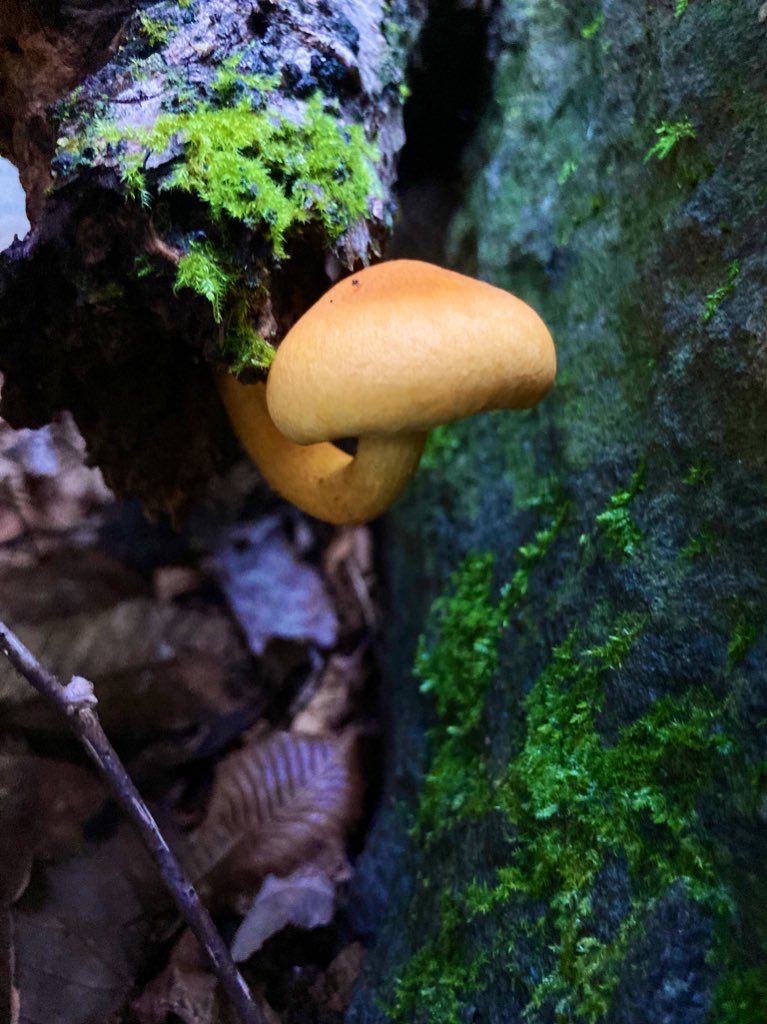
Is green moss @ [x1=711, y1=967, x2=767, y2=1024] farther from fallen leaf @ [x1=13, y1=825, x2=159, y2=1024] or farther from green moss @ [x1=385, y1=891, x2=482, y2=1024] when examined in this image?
fallen leaf @ [x1=13, y1=825, x2=159, y2=1024]

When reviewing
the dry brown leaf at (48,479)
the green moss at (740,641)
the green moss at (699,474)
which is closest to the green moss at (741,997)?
the green moss at (740,641)

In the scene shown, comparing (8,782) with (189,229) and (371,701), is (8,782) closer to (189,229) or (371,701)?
(189,229)

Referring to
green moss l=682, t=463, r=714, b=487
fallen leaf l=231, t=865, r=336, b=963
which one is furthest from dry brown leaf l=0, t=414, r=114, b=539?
green moss l=682, t=463, r=714, b=487

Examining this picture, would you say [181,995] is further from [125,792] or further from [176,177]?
[176,177]

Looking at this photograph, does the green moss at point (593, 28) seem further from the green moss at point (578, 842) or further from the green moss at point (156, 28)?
the green moss at point (578, 842)

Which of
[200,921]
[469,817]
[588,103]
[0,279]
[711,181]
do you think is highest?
[588,103]

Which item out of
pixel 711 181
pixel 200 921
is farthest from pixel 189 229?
pixel 200 921
